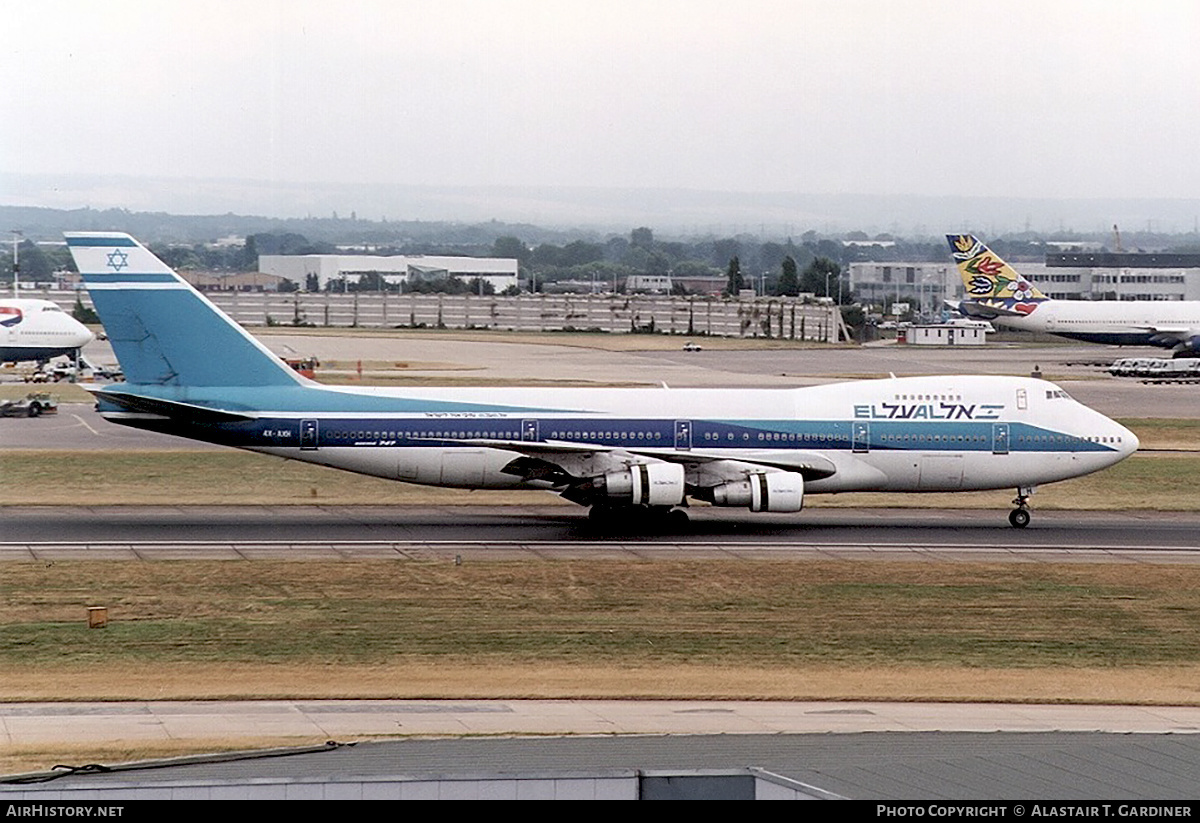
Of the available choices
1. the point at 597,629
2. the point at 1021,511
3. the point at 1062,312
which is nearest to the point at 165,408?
the point at 597,629

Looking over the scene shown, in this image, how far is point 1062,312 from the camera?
143750 mm

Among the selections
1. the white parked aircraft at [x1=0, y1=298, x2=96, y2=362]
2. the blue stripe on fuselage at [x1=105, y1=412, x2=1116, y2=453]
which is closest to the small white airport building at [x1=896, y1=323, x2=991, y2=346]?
the white parked aircraft at [x1=0, y1=298, x2=96, y2=362]

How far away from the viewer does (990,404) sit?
174 feet

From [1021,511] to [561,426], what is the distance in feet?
50.3

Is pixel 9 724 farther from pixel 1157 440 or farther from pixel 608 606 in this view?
pixel 1157 440

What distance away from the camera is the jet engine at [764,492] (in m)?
49.5

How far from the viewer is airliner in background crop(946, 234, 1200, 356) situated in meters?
140

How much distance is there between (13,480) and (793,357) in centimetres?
8595

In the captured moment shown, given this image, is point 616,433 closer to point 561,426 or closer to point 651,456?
point 651,456

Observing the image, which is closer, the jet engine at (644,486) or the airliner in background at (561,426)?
the jet engine at (644,486)

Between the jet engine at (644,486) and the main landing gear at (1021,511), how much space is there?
12.0m

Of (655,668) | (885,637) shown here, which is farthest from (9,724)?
(885,637)

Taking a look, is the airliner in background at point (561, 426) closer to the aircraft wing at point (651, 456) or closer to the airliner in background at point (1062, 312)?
the aircraft wing at point (651, 456)

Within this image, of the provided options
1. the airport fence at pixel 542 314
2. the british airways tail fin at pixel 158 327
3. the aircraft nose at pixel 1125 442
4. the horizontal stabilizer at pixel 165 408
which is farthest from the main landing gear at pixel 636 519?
the airport fence at pixel 542 314
